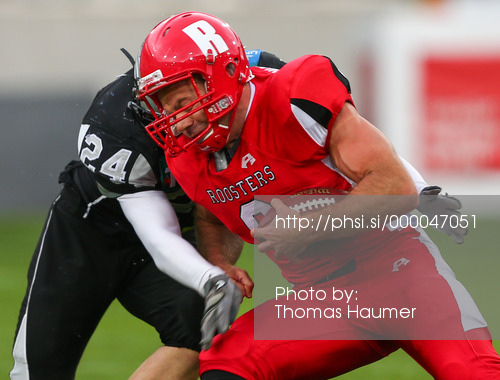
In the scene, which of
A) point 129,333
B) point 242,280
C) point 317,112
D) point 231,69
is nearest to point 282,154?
point 317,112

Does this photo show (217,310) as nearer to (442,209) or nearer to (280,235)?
(280,235)

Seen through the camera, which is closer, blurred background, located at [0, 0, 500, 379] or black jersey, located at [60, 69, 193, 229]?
black jersey, located at [60, 69, 193, 229]

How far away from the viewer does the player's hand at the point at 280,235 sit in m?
2.79

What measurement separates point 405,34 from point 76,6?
3.95m

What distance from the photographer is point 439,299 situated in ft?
9.16

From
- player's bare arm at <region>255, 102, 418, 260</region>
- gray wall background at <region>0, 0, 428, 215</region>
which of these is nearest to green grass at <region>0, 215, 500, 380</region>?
player's bare arm at <region>255, 102, 418, 260</region>

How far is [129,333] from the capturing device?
19.2 feet

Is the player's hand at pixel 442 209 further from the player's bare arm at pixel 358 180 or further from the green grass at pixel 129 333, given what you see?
the player's bare arm at pixel 358 180

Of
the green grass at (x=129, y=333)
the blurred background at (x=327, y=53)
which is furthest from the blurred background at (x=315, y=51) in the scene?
the green grass at (x=129, y=333)

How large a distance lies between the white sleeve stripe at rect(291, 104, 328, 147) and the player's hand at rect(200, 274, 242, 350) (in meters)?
0.52

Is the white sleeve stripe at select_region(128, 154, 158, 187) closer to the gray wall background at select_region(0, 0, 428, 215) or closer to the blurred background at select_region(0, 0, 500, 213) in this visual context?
the blurred background at select_region(0, 0, 500, 213)

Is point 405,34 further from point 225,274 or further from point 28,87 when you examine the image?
point 225,274

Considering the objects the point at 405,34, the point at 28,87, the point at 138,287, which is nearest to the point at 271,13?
the point at 405,34

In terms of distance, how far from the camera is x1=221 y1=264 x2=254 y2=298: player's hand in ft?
10.1
